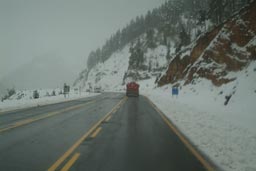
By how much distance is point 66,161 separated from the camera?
6.00 m

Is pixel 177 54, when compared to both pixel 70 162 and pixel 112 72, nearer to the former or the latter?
pixel 70 162

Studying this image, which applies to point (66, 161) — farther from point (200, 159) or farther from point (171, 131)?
point (171, 131)

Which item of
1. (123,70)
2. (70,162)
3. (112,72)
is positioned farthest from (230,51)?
(112,72)

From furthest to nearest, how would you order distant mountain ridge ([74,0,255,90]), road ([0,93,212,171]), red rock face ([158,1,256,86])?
distant mountain ridge ([74,0,255,90]) → red rock face ([158,1,256,86]) → road ([0,93,212,171])

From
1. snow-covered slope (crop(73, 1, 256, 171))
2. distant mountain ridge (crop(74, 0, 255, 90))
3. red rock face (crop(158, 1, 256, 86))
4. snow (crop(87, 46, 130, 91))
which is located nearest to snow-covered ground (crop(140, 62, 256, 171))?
snow-covered slope (crop(73, 1, 256, 171))

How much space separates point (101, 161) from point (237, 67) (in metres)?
22.6

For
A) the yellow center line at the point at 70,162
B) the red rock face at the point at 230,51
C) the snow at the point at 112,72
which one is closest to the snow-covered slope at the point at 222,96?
the red rock face at the point at 230,51

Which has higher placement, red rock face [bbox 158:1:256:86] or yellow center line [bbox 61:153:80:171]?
red rock face [bbox 158:1:256:86]

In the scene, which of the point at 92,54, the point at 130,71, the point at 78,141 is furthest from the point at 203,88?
the point at 92,54

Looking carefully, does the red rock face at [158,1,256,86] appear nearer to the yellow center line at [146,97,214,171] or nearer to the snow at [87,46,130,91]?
the yellow center line at [146,97,214,171]

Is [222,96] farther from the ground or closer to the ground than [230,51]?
closer to the ground

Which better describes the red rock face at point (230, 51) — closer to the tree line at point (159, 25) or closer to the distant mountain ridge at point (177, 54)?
the distant mountain ridge at point (177, 54)

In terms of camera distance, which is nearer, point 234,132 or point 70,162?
point 70,162

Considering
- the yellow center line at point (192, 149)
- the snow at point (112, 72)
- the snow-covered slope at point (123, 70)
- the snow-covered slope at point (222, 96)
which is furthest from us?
the snow at point (112, 72)
